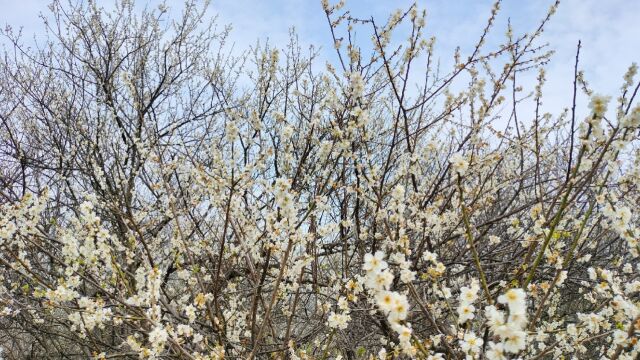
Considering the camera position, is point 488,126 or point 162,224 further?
point 162,224

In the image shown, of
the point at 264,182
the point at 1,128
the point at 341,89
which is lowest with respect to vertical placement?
the point at 264,182

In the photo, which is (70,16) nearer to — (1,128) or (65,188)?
(1,128)

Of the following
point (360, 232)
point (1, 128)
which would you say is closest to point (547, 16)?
point (360, 232)

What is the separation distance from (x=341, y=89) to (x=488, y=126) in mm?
1368

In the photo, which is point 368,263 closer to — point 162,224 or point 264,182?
point 264,182

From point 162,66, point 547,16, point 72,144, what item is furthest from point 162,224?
point 547,16

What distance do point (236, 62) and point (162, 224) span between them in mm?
3309

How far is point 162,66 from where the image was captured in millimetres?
7742

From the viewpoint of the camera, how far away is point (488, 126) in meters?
4.13

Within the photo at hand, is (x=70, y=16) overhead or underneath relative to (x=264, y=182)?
overhead

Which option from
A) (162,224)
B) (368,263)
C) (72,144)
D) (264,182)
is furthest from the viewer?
(72,144)

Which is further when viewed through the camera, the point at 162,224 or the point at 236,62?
the point at 236,62

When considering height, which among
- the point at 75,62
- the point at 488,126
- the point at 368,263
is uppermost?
the point at 75,62

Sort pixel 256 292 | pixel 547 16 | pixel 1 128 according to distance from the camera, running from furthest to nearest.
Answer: pixel 1 128
pixel 547 16
pixel 256 292
